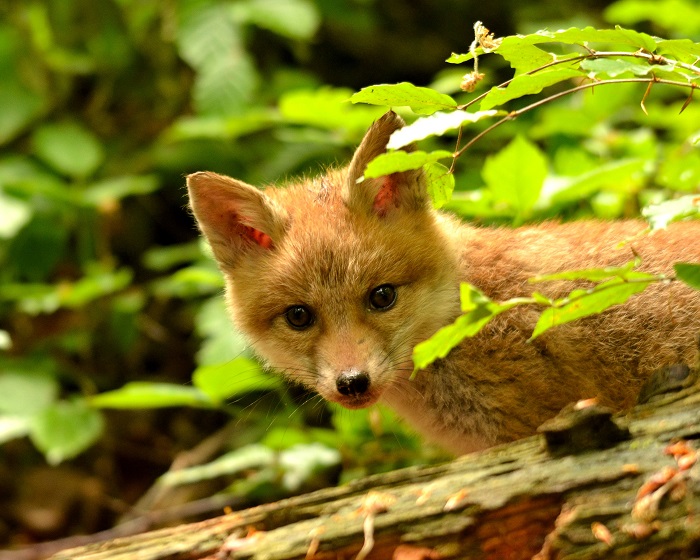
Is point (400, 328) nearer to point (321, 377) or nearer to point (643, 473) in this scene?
point (321, 377)

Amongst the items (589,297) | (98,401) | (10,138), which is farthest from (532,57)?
(10,138)

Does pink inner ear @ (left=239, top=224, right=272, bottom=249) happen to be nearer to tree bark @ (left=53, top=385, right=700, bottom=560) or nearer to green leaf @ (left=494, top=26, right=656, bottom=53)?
tree bark @ (left=53, top=385, right=700, bottom=560)

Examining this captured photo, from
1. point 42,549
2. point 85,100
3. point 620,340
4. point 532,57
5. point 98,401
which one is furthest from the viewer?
point 85,100

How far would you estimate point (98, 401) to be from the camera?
13.8 ft

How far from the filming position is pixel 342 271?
3166 mm

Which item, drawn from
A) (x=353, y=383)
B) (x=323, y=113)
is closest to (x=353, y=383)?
(x=353, y=383)

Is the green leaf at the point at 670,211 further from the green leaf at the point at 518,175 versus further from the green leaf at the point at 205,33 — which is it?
the green leaf at the point at 205,33

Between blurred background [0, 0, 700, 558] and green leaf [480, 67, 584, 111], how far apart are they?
1.65 meters

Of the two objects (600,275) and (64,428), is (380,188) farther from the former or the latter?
(64,428)

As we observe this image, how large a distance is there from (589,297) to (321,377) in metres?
1.33

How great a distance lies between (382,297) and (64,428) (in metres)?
2.59

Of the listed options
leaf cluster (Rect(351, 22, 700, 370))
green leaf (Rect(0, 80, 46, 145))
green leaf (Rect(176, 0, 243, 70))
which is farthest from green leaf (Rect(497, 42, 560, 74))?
green leaf (Rect(0, 80, 46, 145))

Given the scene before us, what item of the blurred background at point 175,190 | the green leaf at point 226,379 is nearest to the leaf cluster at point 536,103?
the blurred background at point 175,190

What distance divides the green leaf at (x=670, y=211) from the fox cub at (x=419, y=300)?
2.21 ft
